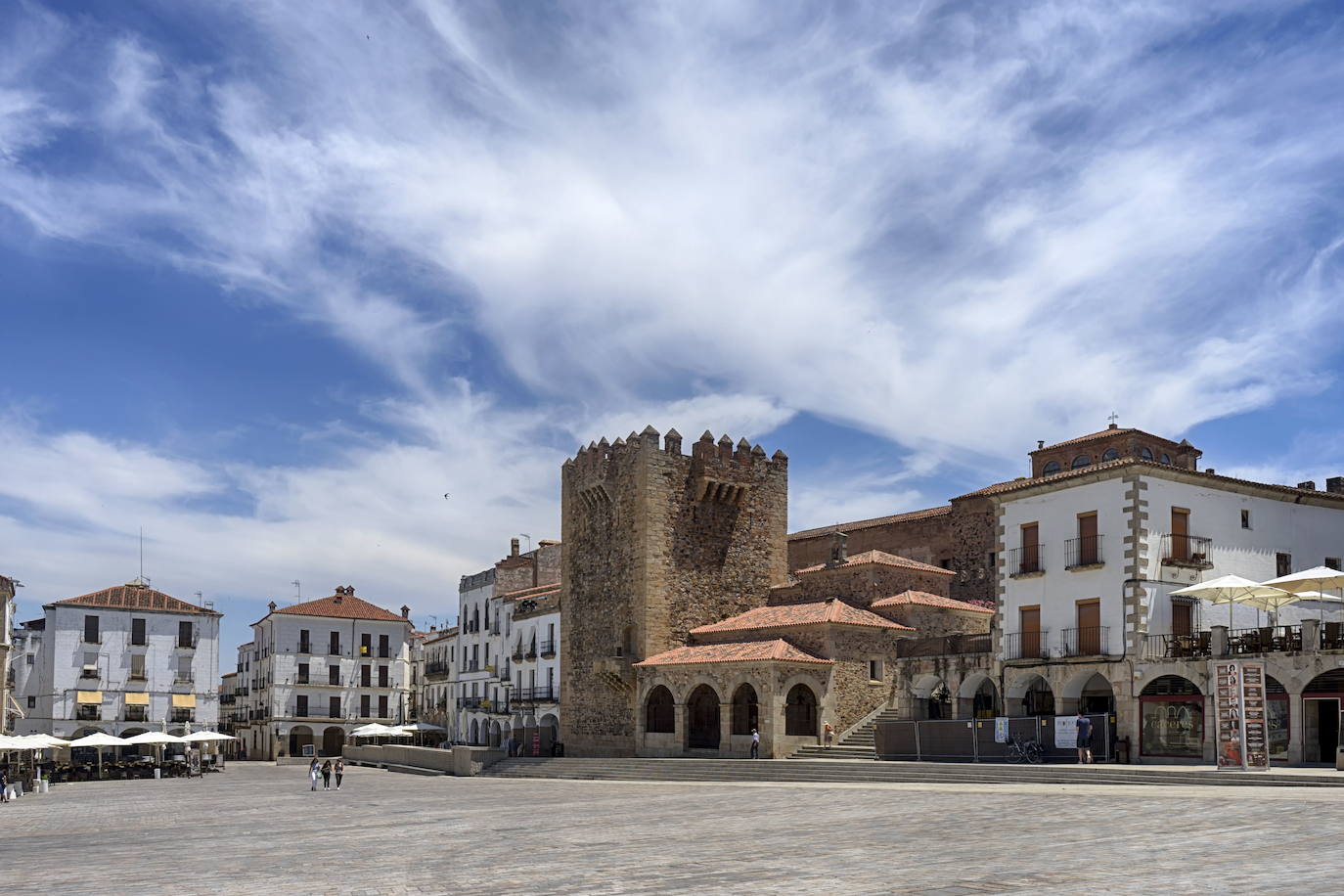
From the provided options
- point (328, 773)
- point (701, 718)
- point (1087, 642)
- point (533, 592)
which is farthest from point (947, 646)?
point (533, 592)

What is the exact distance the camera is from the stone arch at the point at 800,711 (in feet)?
135

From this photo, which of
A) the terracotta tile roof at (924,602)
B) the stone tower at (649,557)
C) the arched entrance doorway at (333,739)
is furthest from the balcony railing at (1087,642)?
the arched entrance doorway at (333,739)

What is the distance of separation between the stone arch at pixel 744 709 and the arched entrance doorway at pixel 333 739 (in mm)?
41443

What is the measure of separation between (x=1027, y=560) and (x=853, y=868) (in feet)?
71.2

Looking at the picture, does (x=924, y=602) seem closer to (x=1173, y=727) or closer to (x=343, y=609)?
(x=1173, y=727)

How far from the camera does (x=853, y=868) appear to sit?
582 inches

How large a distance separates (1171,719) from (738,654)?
15.1 metres

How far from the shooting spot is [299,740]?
A: 76.4m

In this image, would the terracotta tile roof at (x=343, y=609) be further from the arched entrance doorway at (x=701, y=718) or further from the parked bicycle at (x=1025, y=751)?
A: the parked bicycle at (x=1025, y=751)

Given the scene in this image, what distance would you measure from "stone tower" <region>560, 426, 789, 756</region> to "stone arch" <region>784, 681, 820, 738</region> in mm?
7986

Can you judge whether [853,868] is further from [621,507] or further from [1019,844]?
[621,507]

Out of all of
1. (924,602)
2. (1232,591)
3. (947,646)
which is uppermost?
(1232,591)

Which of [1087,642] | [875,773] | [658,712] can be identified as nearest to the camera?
[875,773]

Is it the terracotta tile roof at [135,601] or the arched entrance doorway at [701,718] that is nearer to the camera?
the arched entrance doorway at [701,718]
